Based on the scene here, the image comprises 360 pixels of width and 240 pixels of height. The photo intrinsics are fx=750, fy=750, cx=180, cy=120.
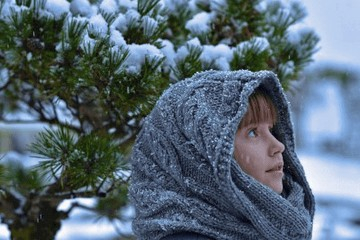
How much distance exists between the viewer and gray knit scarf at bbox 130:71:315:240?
116 centimetres

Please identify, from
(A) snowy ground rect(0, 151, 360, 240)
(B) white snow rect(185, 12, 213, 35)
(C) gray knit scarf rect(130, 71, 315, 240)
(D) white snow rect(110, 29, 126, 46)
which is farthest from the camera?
(A) snowy ground rect(0, 151, 360, 240)

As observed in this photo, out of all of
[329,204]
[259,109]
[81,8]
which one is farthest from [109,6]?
[329,204]

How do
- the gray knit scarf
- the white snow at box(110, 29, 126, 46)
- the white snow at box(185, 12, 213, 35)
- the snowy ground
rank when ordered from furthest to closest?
the snowy ground
the white snow at box(185, 12, 213, 35)
the white snow at box(110, 29, 126, 46)
the gray knit scarf

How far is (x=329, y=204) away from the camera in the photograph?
18.6 feet

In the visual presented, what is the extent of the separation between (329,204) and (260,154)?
4.56 metres

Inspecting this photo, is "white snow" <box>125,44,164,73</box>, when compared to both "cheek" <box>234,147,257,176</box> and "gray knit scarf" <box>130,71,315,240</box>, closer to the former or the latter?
"gray knit scarf" <box>130,71,315,240</box>

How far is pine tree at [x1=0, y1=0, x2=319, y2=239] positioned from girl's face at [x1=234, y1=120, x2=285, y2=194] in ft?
0.85

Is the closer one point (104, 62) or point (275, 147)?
point (275, 147)

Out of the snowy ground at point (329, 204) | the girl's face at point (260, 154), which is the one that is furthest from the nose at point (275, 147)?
the snowy ground at point (329, 204)

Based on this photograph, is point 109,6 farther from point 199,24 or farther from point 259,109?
point 259,109

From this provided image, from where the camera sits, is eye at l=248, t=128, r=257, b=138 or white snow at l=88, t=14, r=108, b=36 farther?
white snow at l=88, t=14, r=108, b=36

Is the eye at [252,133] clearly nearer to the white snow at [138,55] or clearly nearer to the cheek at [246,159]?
the cheek at [246,159]

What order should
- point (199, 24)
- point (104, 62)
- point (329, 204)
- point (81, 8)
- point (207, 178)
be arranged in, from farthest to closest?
point (329, 204), point (199, 24), point (81, 8), point (104, 62), point (207, 178)

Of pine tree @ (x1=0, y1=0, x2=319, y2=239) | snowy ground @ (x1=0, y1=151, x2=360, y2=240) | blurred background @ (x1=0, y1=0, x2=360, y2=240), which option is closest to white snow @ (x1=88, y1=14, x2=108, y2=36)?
pine tree @ (x1=0, y1=0, x2=319, y2=239)
